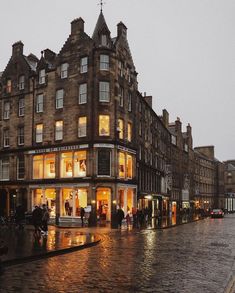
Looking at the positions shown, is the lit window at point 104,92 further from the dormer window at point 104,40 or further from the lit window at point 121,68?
the dormer window at point 104,40

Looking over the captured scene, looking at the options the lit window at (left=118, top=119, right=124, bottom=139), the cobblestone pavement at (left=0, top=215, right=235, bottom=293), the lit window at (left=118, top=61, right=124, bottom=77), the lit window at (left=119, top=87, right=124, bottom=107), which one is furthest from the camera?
the lit window at (left=118, top=61, right=124, bottom=77)

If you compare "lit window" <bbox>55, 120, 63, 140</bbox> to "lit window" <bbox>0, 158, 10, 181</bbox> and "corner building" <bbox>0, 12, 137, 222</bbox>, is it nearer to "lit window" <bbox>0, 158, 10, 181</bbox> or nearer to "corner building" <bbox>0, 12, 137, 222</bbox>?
"corner building" <bbox>0, 12, 137, 222</bbox>

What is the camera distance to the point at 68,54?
42.6m

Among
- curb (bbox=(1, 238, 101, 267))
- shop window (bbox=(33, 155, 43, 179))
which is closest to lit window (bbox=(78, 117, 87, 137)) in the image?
shop window (bbox=(33, 155, 43, 179))

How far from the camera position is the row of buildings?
129 ft

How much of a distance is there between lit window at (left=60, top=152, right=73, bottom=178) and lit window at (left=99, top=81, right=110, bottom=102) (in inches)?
254

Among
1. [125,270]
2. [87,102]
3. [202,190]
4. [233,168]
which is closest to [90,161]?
[87,102]

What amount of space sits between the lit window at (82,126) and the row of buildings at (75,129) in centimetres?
8

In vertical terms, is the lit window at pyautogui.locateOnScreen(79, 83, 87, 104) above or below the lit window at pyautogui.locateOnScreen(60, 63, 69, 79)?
below

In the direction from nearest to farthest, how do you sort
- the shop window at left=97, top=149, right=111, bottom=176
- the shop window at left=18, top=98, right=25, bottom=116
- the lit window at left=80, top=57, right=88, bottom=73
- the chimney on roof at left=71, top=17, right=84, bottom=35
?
the shop window at left=97, top=149, right=111, bottom=176 < the lit window at left=80, top=57, right=88, bottom=73 < the chimney on roof at left=71, top=17, right=84, bottom=35 < the shop window at left=18, top=98, right=25, bottom=116

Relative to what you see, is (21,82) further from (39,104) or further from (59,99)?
(59,99)

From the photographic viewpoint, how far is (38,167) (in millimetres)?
44188

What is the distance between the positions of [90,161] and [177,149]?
131ft

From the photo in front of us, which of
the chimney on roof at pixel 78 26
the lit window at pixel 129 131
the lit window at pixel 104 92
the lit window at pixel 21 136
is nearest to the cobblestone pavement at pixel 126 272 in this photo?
the lit window at pixel 104 92
